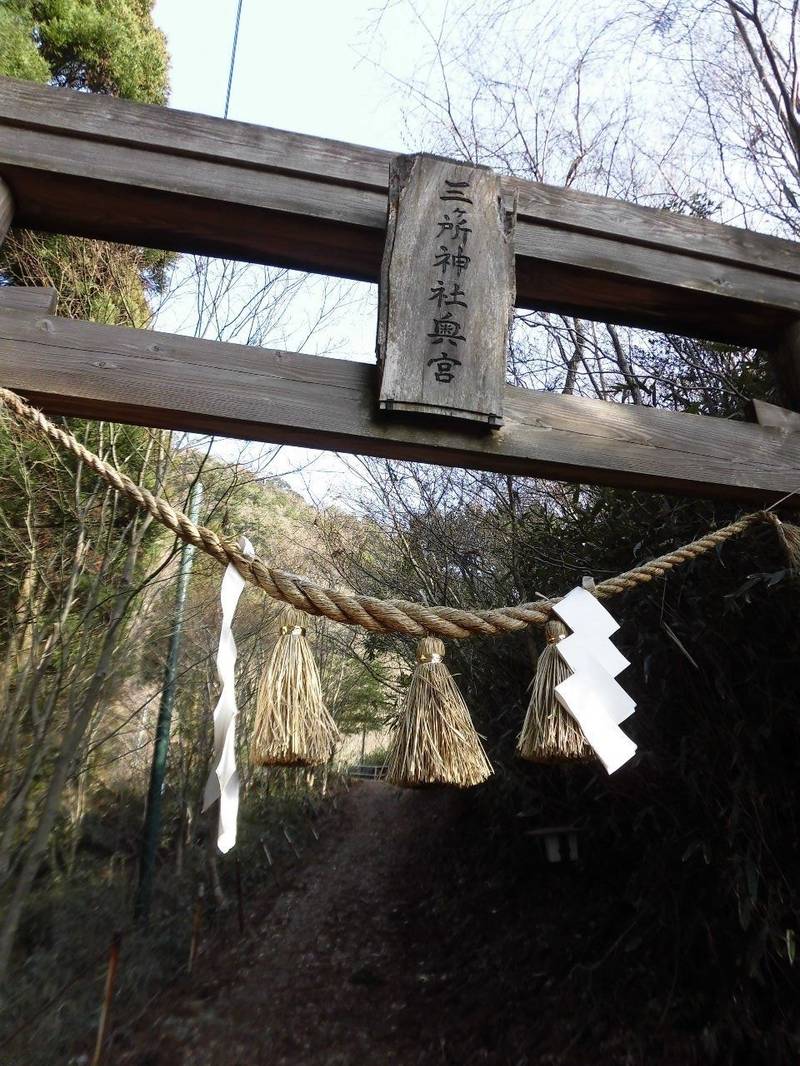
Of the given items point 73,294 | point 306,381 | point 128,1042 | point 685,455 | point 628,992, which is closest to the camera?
point 306,381

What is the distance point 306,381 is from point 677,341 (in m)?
3.09

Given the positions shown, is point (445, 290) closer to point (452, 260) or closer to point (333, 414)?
point (452, 260)

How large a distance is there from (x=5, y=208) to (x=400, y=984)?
18.2 ft

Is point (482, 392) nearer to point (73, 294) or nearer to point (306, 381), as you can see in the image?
point (306, 381)

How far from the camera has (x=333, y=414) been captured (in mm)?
1482

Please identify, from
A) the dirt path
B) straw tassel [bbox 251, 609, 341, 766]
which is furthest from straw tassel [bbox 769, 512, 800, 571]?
the dirt path

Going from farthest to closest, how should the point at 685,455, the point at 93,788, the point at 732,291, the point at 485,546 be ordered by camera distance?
the point at 93,788, the point at 485,546, the point at 732,291, the point at 685,455

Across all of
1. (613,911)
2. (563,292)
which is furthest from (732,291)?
(613,911)

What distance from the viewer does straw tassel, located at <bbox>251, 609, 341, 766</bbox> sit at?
1.29m

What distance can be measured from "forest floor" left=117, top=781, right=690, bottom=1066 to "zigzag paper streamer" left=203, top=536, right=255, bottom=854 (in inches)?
115

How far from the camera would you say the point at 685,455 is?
171cm

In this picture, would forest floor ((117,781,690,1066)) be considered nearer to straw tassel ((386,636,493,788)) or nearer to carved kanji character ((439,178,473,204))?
straw tassel ((386,636,493,788))

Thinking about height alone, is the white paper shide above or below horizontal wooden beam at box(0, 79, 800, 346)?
below

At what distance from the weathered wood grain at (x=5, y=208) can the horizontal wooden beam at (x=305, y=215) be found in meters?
0.03
